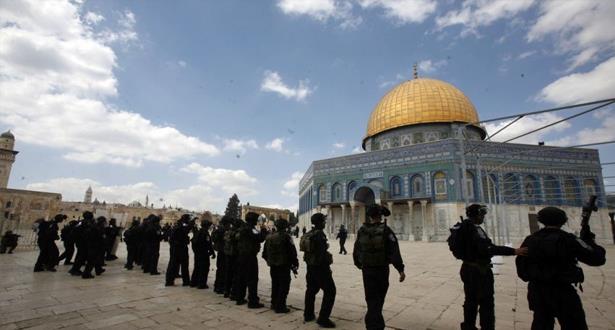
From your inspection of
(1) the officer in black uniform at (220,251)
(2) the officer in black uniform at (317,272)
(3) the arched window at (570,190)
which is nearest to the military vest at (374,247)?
(2) the officer in black uniform at (317,272)

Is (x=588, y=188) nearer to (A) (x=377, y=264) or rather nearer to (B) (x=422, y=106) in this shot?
(B) (x=422, y=106)

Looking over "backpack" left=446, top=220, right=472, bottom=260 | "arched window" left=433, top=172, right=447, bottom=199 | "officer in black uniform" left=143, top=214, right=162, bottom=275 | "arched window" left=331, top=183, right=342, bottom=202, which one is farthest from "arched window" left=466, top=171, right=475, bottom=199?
"backpack" left=446, top=220, right=472, bottom=260

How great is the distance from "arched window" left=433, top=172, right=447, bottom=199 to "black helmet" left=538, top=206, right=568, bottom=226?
26916 mm

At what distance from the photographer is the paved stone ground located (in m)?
4.29

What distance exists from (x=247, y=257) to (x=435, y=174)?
26853 millimetres

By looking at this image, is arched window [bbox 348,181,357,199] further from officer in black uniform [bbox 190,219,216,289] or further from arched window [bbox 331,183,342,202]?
officer in black uniform [bbox 190,219,216,289]

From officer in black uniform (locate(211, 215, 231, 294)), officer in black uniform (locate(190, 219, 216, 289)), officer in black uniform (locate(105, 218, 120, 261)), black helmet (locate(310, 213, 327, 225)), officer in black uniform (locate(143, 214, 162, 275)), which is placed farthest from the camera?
officer in black uniform (locate(105, 218, 120, 261))

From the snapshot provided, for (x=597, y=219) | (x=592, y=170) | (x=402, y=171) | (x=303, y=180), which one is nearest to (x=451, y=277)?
(x=402, y=171)

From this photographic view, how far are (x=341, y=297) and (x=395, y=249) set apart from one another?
265 centimetres

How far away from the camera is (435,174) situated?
29.2 meters

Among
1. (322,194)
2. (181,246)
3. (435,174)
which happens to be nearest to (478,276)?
(181,246)

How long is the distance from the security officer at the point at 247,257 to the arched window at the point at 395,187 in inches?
1054

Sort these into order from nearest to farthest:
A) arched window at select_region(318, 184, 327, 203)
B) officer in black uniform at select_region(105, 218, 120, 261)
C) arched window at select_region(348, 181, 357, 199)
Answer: officer in black uniform at select_region(105, 218, 120, 261)
arched window at select_region(348, 181, 357, 199)
arched window at select_region(318, 184, 327, 203)

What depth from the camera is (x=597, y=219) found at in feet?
89.6
